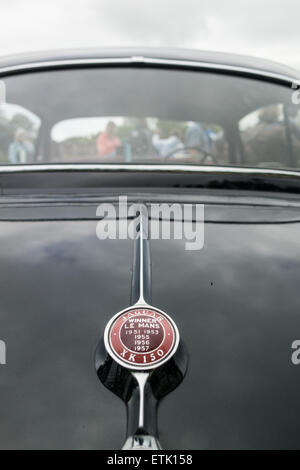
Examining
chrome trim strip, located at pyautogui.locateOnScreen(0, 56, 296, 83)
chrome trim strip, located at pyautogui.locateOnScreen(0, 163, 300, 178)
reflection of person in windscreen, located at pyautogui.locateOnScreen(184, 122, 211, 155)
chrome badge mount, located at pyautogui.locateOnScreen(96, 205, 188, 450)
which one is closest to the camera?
chrome badge mount, located at pyautogui.locateOnScreen(96, 205, 188, 450)

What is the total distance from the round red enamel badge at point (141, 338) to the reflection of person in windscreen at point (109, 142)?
1460 mm

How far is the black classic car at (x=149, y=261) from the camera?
1.05m

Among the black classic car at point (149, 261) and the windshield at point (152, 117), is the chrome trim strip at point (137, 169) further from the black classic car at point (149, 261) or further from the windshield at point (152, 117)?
the windshield at point (152, 117)

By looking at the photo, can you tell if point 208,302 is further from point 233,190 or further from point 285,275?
point 233,190

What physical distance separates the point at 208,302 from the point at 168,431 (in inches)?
15.4

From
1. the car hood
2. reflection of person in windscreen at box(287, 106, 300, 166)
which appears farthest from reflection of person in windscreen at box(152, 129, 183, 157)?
the car hood

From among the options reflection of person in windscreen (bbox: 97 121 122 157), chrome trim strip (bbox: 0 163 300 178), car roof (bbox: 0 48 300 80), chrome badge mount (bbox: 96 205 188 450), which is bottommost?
chrome badge mount (bbox: 96 205 188 450)

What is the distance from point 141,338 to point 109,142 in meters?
1.65

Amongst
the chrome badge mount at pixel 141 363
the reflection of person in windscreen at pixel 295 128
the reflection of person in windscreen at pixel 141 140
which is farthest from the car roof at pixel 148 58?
the chrome badge mount at pixel 141 363

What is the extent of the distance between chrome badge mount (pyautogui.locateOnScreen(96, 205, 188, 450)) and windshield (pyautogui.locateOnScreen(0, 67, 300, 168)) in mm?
A: 1289

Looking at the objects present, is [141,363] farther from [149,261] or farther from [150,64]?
[150,64]

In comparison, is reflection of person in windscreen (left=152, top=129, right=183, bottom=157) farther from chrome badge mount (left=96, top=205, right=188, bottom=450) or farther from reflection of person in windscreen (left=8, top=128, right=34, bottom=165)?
chrome badge mount (left=96, top=205, right=188, bottom=450)

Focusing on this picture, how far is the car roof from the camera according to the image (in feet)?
7.72

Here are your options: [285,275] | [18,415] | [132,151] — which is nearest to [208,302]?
[285,275]
